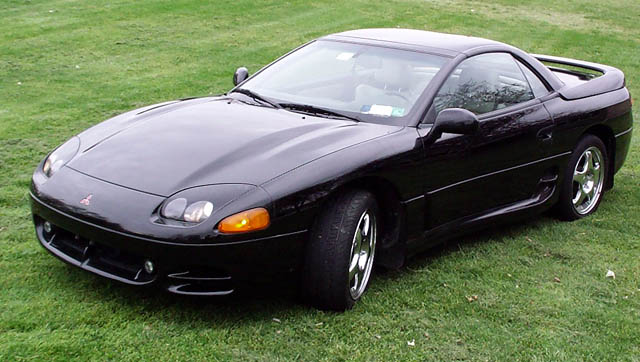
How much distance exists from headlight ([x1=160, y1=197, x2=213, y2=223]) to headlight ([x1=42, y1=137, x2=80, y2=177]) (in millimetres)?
910

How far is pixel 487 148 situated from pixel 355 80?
941 millimetres

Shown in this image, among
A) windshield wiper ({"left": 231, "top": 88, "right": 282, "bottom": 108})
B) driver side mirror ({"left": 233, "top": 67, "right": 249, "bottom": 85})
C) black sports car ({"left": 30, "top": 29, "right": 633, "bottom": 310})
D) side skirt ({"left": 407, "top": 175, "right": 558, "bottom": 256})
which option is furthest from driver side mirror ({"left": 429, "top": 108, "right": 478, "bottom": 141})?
driver side mirror ({"left": 233, "top": 67, "right": 249, "bottom": 85})

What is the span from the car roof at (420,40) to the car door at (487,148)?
Result: 0.40ft

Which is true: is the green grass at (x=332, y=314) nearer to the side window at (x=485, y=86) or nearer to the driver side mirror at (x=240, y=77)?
the side window at (x=485, y=86)

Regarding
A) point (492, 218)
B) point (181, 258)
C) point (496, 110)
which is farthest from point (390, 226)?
point (181, 258)

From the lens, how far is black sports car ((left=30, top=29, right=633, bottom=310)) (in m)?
3.98

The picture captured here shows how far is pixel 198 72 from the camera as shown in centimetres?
1088

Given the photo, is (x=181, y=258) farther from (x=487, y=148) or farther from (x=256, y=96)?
(x=487, y=148)

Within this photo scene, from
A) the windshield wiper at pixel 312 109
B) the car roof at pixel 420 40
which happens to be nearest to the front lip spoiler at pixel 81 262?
the windshield wiper at pixel 312 109

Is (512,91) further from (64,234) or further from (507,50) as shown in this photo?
(64,234)

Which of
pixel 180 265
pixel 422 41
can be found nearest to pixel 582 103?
pixel 422 41

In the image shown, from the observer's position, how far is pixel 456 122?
478 centimetres

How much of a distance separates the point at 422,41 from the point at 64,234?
2694 millimetres

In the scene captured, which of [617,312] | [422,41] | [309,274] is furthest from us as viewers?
[422,41]
